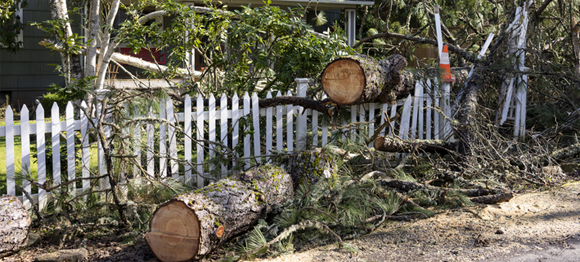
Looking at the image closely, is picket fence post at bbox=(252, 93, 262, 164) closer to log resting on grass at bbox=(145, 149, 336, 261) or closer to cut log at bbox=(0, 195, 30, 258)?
log resting on grass at bbox=(145, 149, 336, 261)

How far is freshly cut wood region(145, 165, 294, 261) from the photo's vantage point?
299 cm

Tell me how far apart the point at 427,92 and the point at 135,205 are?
3.81 metres

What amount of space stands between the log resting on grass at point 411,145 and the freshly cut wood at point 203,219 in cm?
160

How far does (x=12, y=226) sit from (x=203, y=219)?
1.46 metres

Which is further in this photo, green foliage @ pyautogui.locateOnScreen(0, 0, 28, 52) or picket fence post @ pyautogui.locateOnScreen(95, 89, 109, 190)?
green foliage @ pyautogui.locateOnScreen(0, 0, 28, 52)

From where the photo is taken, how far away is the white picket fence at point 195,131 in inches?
156

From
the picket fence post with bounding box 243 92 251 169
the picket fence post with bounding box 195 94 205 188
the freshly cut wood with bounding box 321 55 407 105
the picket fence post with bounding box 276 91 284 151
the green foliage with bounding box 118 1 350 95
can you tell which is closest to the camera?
the picket fence post with bounding box 195 94 205 188

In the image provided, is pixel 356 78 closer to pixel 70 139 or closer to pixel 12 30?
pixel 70 139

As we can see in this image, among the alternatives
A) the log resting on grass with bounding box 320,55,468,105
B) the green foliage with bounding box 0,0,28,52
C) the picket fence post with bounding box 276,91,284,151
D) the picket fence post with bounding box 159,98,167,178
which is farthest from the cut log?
the green foliage with bounding box 0,0,28,52

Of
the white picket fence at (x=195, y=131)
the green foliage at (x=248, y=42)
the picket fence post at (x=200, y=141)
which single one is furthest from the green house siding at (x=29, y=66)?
the picket fence post at (x=200, y=141)

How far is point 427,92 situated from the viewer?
5.81 metres

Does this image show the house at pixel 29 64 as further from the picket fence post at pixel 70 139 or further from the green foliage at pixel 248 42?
the picket fence post at pixel 70 139

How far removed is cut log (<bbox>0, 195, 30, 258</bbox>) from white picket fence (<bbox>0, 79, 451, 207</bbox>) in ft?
1.70

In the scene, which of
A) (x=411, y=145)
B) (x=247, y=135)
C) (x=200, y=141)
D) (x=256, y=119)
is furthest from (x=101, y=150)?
(x=411, y=145)
